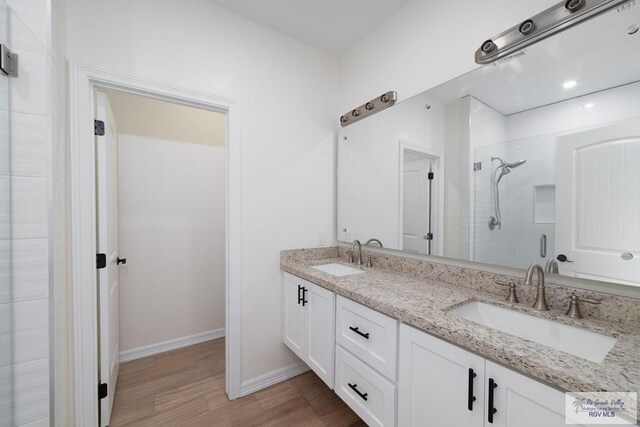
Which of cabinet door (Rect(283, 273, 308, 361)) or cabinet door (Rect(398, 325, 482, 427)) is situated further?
cabinet door (Rect(283, 273, 308, 361))

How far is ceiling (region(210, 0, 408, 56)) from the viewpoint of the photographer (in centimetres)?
171

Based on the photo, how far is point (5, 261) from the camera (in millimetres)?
981

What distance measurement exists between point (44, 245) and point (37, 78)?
0.68m

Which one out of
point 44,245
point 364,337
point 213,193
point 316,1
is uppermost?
point 316,1

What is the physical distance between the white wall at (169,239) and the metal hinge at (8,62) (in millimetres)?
1371

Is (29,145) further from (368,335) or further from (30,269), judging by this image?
(368,335)

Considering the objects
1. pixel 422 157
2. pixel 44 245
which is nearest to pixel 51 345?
pixel 44 245

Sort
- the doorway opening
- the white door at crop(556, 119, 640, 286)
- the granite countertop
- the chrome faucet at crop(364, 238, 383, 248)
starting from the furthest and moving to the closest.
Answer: the doorway opening < the chrome faucet at crop(364, 238, 383, 248) < the white door at crop(556, 119, 640, 286) < the granite countertop

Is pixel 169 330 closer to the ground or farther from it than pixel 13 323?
closer to the ground

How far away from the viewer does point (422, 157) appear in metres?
1.67

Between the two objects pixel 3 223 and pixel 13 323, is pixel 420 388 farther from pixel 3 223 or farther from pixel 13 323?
pixel 3 223

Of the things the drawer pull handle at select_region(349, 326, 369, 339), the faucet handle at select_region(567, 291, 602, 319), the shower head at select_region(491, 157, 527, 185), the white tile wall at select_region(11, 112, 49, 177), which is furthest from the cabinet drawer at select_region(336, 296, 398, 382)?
the white tile wall at select_region(11, 112, 49, 177)

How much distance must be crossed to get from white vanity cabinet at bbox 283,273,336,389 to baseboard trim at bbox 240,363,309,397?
0.25 metres

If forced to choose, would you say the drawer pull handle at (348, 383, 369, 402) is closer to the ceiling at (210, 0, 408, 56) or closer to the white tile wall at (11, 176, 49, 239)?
the white tile wall at (11, 176, 49, 239)
